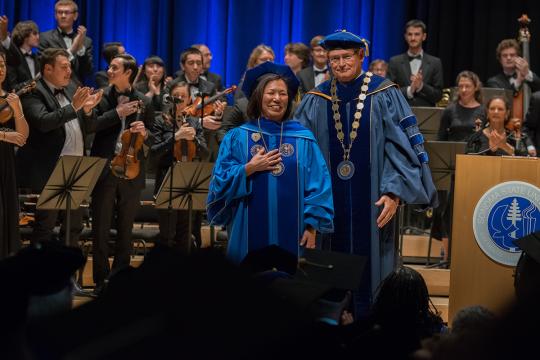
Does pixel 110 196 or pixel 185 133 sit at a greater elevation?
pixel 185 133

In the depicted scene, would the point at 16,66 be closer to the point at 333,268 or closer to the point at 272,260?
the point at 333,268

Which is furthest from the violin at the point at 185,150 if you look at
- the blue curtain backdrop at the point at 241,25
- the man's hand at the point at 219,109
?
the blue curtain backdrop at the point at 241,25

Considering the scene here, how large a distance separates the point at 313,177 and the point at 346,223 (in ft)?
1.61

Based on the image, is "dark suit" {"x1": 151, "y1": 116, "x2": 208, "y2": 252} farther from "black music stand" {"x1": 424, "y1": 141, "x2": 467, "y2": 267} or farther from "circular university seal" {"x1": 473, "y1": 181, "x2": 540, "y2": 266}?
"circular university seal" {"x1": 473, "y1": 181, "x2": 540, "y2": 266}

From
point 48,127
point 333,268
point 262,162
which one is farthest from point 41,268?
point 48,127

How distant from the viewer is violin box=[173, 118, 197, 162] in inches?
299

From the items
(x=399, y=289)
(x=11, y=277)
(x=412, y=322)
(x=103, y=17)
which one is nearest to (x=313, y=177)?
(x=399, y=289)

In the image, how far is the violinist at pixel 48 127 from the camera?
21.2ft

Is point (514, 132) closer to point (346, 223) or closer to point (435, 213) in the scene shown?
point (435, 213)

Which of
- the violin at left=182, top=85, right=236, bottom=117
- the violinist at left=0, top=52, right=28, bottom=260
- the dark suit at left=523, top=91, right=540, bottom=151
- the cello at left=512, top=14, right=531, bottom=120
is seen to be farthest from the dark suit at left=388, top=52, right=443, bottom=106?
the violinist at left=0, top=52, right=28, bottom=260

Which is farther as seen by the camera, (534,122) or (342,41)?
→ (534,122)

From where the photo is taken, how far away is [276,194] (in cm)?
480

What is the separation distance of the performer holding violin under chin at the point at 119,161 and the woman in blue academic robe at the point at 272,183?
212 centimetres

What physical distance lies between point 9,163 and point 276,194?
2356 millimetres
